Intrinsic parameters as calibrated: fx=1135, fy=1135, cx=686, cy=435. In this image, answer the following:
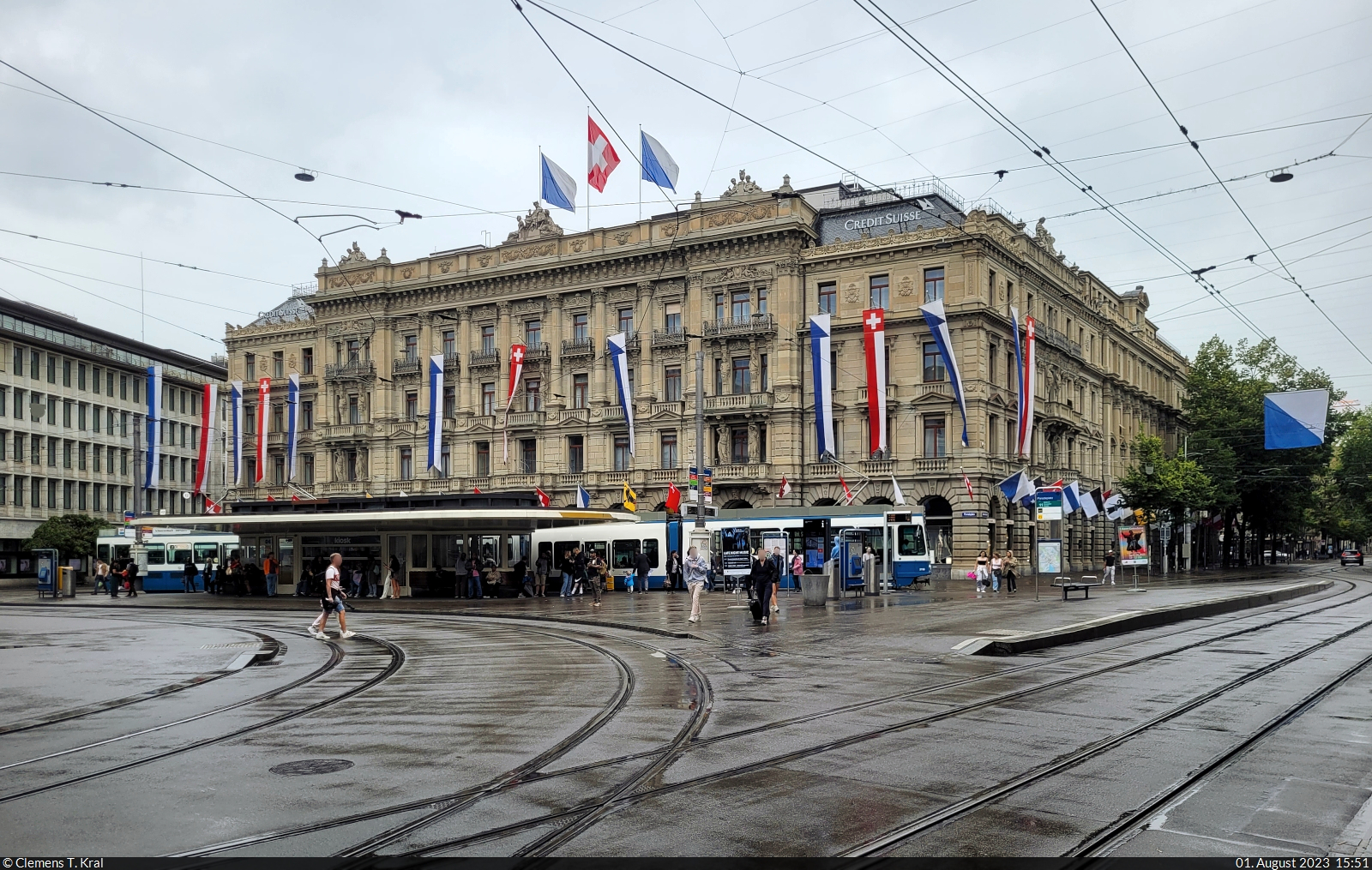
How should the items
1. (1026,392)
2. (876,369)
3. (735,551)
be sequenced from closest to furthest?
1. (735,551)
2. (876,369)
3. (1026,392)

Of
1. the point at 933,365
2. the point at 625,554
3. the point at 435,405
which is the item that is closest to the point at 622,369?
the point at 625,554

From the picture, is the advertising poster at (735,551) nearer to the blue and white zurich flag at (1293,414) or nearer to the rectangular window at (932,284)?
the rectangular window at (932,284)

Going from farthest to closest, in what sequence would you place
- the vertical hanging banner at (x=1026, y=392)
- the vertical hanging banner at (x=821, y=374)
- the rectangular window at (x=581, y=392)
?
the rectangular window at (x=581, y=392) → the vertical hanging banner at (x=1026, y=392) → the vertical hanging banner at (x=821, y=374)

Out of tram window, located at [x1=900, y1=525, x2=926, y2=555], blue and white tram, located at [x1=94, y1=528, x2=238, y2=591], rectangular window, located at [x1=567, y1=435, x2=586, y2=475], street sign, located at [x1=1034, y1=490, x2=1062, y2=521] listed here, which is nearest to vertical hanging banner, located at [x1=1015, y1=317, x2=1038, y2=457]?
tram window, located at [x1=900, y1=525, x2=926, y2=555]

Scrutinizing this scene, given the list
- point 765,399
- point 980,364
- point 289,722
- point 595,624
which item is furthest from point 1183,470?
point 289,722

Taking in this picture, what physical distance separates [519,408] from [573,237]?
10586mm

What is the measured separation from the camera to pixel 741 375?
2419 inches

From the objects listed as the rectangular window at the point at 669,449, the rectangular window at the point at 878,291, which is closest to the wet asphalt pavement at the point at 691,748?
the rectangular window at the point at 878,291

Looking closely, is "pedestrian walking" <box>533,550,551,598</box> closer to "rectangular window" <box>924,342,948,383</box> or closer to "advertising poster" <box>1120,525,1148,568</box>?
"advertising poster" <box>1120,525,1148,568</box>

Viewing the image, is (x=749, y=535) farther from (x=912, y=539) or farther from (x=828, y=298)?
(x=828, y=298)

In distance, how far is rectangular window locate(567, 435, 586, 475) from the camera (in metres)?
65.3

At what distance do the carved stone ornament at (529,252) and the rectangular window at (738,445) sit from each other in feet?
52.0

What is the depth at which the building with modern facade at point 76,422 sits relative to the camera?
254 feet

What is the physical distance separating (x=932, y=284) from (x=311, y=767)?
2035 inches
